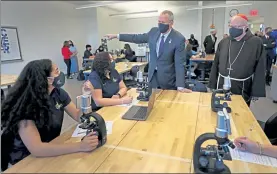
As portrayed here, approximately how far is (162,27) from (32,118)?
1823mm

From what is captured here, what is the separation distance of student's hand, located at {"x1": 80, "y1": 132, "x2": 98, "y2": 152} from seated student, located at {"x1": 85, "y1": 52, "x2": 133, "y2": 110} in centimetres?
78

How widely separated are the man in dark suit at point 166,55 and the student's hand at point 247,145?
125cm

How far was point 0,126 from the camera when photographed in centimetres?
119

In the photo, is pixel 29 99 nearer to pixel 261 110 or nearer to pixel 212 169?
pixel 212 169

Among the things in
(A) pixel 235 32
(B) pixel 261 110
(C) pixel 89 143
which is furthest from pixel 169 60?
(B) pixel 261 110

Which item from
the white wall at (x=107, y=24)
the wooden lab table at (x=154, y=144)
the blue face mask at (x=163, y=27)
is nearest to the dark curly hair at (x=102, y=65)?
the wooden lab table at (x=154, y=144)

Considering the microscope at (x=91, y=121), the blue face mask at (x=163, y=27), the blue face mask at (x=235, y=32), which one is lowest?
the microscope at (x=91, y=121)

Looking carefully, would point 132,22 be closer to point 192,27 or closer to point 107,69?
point 192,27

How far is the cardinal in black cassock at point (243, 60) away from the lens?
229 centimetres

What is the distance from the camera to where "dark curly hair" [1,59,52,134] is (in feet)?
3.65

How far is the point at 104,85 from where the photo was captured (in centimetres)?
219

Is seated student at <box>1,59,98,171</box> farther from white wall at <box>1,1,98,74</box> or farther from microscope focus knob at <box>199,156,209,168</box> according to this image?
white wall at <box>1,1,98,74</box>

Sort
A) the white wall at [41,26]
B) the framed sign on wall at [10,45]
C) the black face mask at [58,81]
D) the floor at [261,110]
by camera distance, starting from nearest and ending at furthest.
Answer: the black face mask at [58,81]
the floor at [261,110]
the framed sign on wall at [10,45]
the white wall at [41,26]

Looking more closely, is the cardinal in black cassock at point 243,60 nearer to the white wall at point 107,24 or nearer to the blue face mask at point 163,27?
the blue face mask at point 163,27
